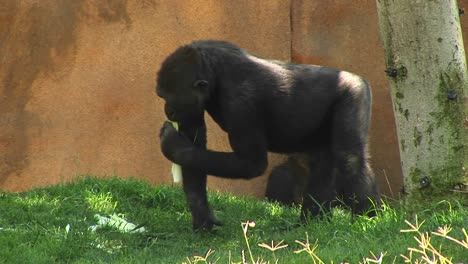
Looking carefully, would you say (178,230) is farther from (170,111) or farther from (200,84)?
(200,84)

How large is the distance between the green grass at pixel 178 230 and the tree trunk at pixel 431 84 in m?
0.23

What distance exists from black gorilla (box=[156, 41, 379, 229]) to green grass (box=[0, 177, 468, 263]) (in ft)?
1.17

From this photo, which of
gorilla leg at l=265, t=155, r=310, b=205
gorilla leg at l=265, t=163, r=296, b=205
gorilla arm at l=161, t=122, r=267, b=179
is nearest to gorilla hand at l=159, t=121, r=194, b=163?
gorilla arm at l=161, t=122, r=267, b=179

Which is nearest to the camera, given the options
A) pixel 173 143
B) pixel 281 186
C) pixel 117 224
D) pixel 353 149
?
pixel 173 143

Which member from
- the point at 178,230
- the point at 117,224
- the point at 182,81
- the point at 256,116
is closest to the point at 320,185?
the point at 256,116

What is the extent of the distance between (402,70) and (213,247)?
1589 mm

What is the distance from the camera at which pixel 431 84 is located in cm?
575

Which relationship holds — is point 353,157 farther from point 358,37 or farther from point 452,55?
point 358,37

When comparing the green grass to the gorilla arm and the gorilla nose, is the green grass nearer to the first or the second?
the gorilla arm

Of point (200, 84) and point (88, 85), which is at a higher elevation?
point (200, 84)

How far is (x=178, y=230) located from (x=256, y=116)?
1.01 m

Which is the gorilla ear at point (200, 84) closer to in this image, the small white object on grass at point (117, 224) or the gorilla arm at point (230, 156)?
the gorilla arm at point (230, 156)

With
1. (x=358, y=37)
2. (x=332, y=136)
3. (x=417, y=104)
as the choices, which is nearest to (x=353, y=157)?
(x=332, y=136)

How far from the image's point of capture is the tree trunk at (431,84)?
5.70 m
